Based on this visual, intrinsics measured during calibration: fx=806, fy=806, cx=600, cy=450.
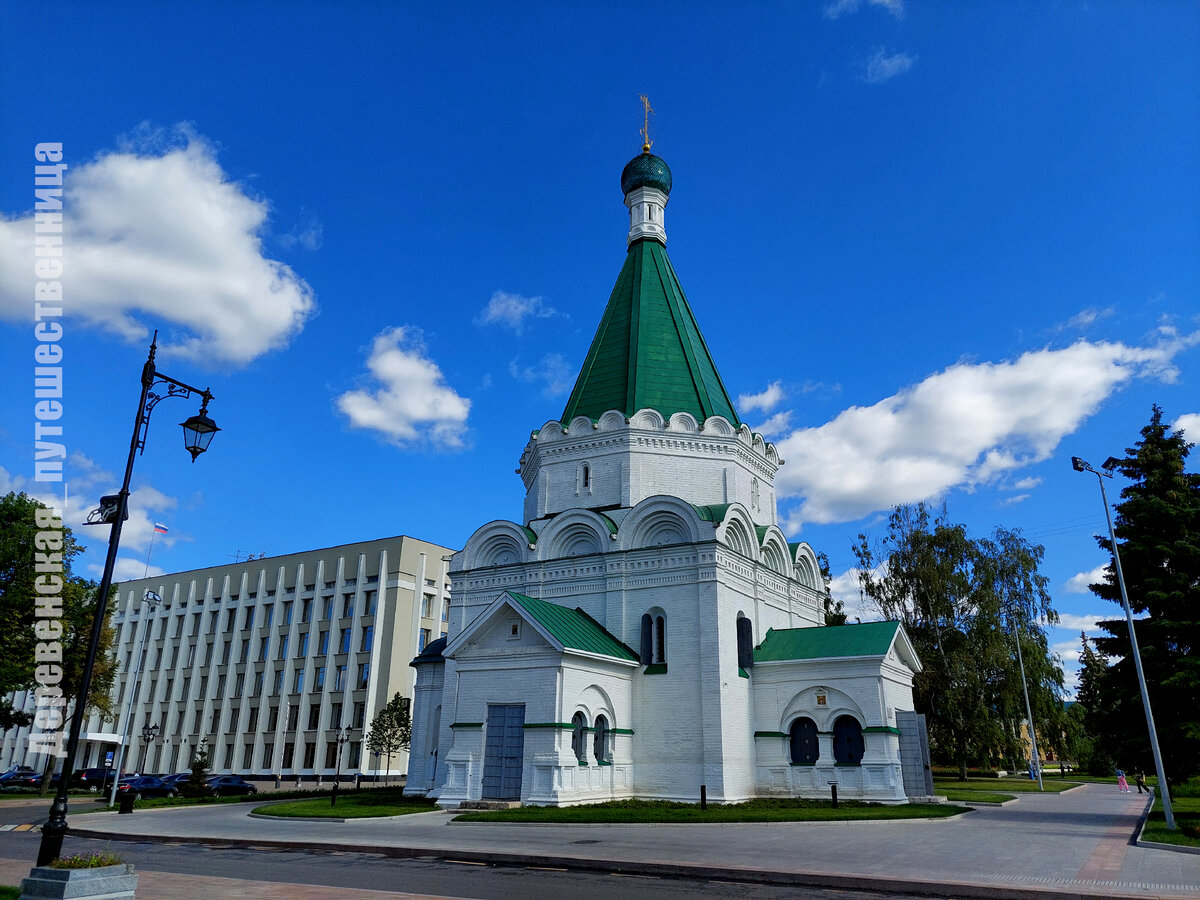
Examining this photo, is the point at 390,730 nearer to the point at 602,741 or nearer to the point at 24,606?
the point at 24,606

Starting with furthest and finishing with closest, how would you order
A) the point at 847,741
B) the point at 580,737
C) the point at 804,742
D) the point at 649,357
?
1. the point at 649,357
2. the point at 804,742
3. the point at 847,741
4. the point at 580,737

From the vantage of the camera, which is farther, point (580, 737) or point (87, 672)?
point (580, 737)

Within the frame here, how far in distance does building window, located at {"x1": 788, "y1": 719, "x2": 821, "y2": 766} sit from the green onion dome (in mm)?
21625

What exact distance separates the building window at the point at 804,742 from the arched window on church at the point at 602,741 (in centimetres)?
555

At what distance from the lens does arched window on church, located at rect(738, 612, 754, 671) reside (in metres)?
24.8

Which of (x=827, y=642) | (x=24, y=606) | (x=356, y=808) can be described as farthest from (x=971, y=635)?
(x=24, y=606)

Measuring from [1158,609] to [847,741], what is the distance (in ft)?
28.6

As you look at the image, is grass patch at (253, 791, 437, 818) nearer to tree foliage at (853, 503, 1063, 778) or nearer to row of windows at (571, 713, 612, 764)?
row of windows at (571, 713, 612, 764)

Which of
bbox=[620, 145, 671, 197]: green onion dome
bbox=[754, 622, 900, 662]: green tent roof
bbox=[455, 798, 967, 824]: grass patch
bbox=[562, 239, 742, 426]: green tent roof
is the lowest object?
bbox=[455, 798, 967, 824]: grass patch

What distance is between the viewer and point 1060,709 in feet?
109

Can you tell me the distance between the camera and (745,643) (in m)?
25.1

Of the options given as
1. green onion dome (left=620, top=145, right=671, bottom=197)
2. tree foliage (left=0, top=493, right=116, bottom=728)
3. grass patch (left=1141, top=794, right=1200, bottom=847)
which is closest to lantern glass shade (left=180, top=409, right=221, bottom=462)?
grass patch (left=1141, top=794, right=1200, bottom=847)

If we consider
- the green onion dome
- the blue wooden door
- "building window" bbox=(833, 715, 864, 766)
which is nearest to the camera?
the blue wooden door

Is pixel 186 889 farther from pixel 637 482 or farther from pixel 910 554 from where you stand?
pixel 910 554
